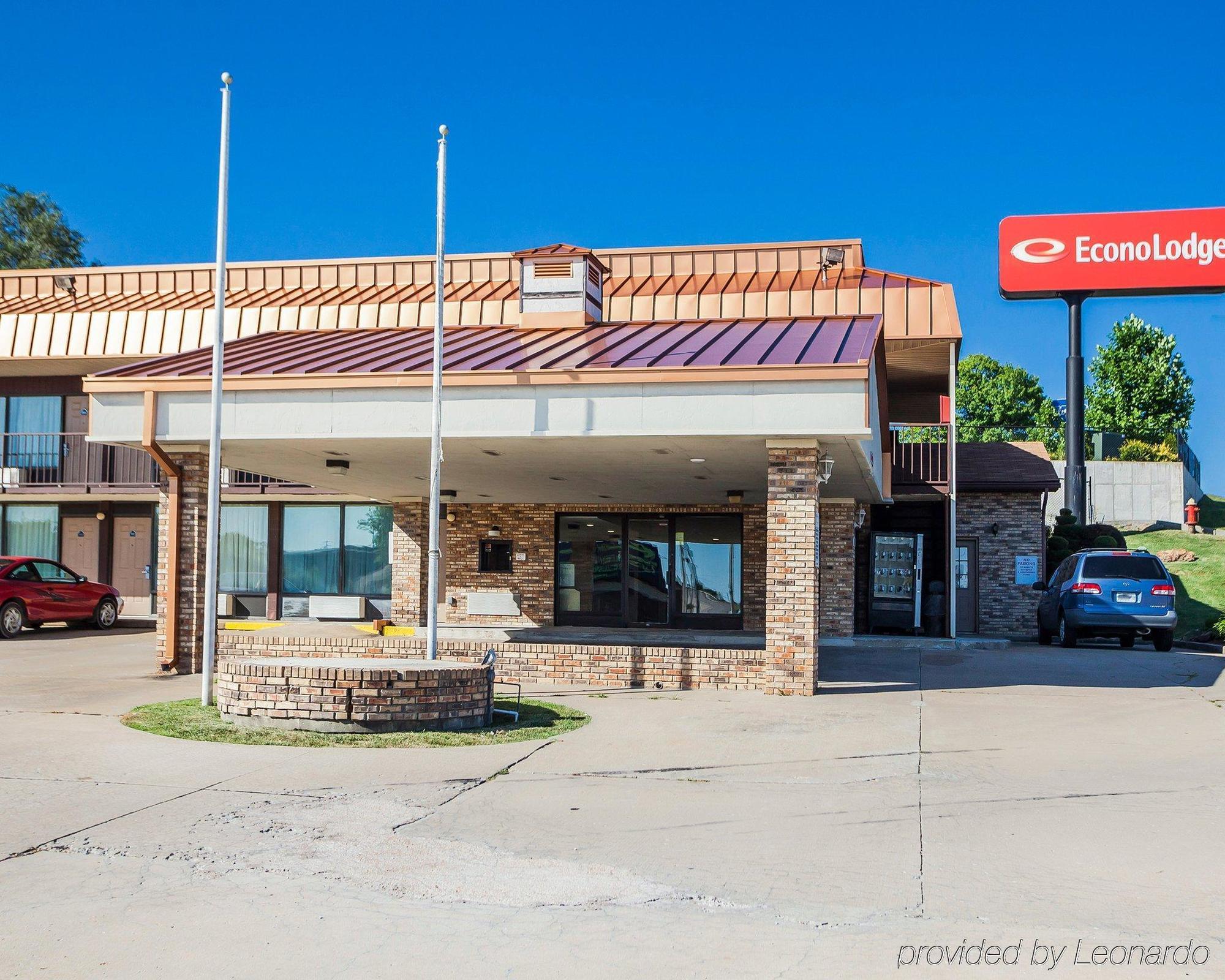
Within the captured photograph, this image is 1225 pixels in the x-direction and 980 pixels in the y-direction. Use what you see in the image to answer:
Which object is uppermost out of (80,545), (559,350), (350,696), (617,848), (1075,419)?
(1075,419)

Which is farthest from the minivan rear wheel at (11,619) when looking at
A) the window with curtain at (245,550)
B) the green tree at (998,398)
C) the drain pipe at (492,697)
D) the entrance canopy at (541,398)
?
the green tree at (998,398)

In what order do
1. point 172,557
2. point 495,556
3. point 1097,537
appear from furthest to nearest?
point 1097,537 < point 495,556 < point 172,557

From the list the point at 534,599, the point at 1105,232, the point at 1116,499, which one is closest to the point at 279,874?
the point at 534,599

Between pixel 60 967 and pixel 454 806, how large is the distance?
10.1 ft

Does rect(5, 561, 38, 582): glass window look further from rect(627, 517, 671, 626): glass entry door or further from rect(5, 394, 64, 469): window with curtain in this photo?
rect(627, 517, 671, 626): glass entry door

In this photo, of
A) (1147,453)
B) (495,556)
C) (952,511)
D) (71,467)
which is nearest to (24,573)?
(71,467)

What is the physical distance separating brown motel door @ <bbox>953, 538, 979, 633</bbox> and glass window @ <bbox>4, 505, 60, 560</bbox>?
21.2 m

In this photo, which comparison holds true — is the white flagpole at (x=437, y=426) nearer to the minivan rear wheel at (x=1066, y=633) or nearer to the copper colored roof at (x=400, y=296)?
the copper colored roof at (x=400, y=296)

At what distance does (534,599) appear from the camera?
23062 millimetres

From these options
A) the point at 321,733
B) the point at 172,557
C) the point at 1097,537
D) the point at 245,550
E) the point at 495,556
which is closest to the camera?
the point at 321,733

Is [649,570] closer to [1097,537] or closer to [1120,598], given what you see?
[1120,598]

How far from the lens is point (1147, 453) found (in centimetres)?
4125

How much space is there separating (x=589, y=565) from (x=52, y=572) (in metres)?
12.0

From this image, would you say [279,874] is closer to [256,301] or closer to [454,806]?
[454,806]
